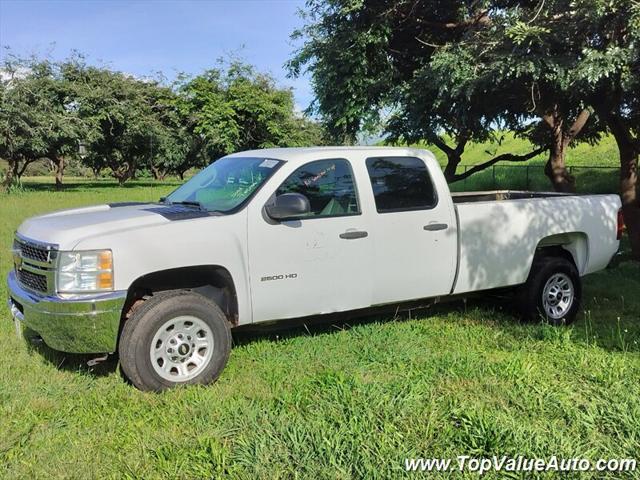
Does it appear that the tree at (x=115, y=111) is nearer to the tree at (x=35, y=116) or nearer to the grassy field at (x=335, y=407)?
the tree at (x=35, y=116)

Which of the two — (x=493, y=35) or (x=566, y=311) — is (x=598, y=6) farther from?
(x=566, y=311)

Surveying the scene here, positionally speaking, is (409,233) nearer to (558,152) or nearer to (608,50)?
(608,50)

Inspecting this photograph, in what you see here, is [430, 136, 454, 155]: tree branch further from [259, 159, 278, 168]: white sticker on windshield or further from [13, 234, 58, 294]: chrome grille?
[13, 234, 58, 294]: chrome grille

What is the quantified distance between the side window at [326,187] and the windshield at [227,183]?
8.8 inches

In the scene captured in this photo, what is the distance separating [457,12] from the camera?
37.1 feet

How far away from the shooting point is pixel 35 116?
25.9m

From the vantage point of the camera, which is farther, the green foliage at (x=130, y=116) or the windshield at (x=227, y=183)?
the green foliage at (x=130, y=116)

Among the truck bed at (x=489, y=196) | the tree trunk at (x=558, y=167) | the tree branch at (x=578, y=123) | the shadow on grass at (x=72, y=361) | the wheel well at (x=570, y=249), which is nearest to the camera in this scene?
the shadow on grass at (x=72, y=361)

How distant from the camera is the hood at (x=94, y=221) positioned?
13.4 feet

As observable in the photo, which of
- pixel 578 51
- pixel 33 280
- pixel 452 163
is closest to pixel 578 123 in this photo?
pixel 452 163

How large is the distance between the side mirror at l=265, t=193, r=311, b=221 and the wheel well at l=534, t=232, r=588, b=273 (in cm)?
307

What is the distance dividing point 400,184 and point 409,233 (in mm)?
478

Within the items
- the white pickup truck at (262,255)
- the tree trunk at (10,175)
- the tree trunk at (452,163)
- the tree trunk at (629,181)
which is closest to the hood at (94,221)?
the white pickup truck at (262,255)

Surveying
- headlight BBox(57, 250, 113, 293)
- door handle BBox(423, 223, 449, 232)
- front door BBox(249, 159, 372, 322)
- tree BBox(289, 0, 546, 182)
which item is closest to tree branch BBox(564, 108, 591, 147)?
tree BBox(289, 0, 546, 182)
